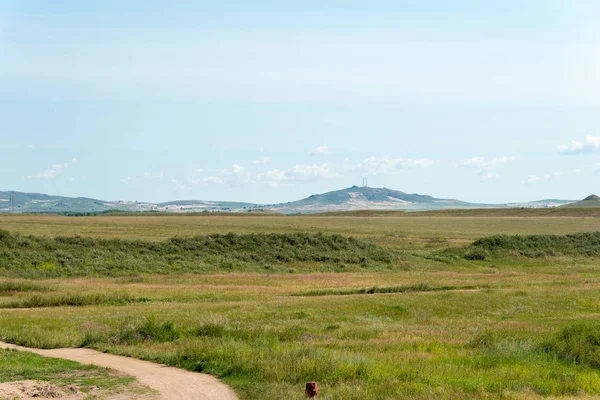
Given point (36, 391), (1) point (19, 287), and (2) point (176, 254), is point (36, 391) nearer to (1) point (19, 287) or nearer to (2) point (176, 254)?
(1) point (19, 287)

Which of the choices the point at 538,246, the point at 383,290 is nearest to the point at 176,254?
the point at 383,290

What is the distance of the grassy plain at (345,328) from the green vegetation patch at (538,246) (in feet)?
51.9

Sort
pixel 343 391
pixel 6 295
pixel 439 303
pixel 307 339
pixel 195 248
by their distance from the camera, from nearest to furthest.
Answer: pixel 343 391, pixel 307 339, pixel 439 303, pixel 6 295, pixel 195 248

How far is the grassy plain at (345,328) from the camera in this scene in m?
15.8

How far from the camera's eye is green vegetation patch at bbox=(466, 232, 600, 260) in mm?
67062

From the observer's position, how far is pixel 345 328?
81.5 ft

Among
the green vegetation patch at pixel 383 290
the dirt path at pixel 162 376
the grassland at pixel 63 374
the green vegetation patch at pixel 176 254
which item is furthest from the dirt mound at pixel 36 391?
the green vegetation patch at pixel 176 254

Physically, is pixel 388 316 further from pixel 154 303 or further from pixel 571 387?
pixel 571 387

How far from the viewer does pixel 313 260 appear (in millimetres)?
59031

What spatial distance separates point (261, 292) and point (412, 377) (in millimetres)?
23203

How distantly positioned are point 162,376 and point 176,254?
40.4 meters

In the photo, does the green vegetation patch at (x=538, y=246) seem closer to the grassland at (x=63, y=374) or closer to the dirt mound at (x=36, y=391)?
the grassland at (x=63, y=374)

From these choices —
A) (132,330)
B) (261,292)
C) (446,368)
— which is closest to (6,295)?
(261,292)

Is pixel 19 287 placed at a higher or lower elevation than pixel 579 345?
lower
